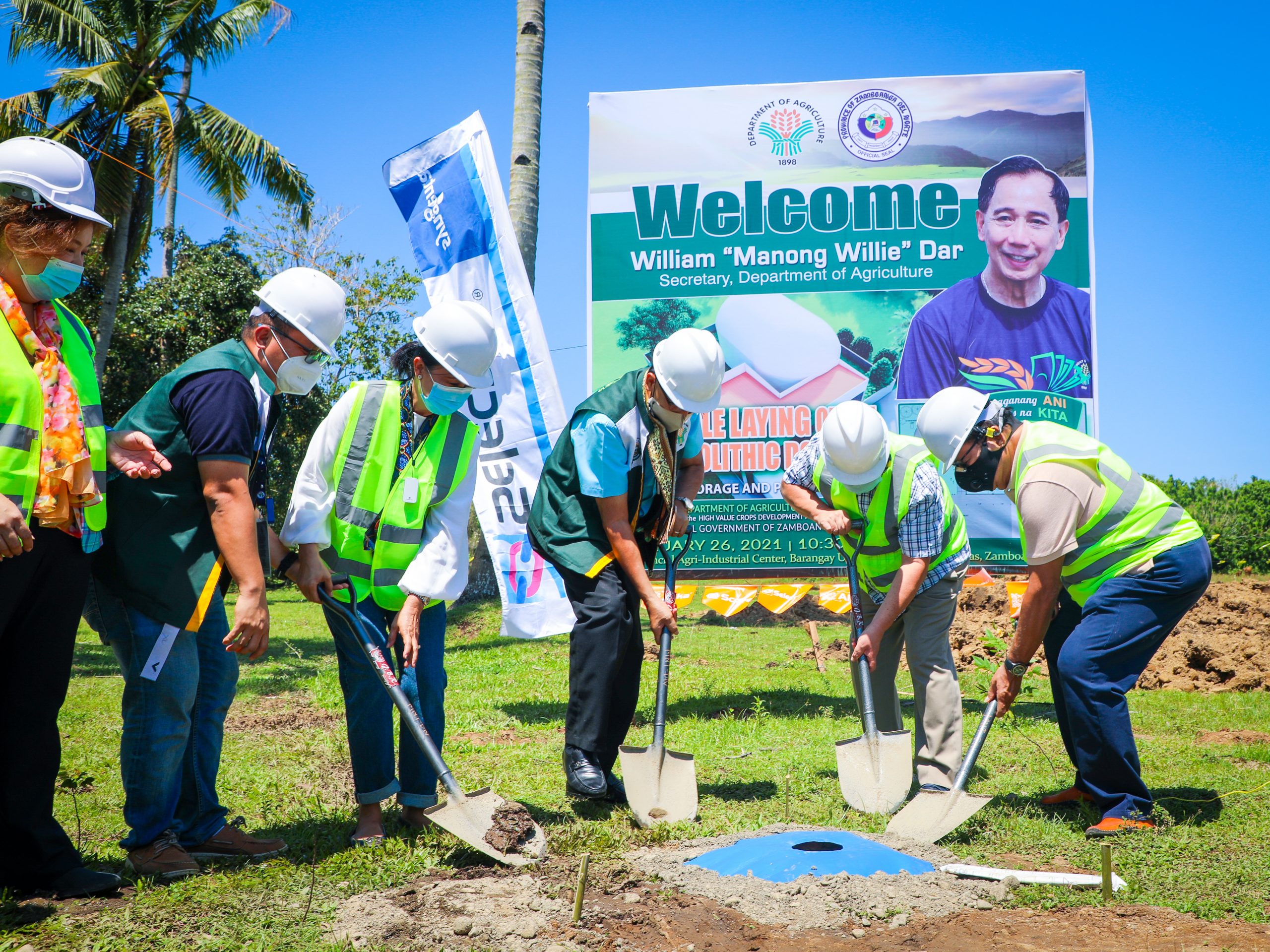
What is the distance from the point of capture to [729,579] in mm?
10711

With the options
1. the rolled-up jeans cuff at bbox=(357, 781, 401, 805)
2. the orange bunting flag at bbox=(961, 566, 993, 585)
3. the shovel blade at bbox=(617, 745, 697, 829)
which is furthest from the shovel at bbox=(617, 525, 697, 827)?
the orange bunting flag at bbox=(961, 566, 993, 585)

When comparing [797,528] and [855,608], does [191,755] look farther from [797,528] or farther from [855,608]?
[797,528]

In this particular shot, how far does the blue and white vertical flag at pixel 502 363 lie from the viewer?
22.8 feet

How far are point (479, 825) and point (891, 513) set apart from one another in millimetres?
2344

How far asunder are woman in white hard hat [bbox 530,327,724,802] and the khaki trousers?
1.13 metres

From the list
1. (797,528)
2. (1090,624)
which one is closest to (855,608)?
(1090,624)

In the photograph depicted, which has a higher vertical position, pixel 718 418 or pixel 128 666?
pixel 718 418

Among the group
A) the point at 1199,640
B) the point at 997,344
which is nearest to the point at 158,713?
the point at 1199,640

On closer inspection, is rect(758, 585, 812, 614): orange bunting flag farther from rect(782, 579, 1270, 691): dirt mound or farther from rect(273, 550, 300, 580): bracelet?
rect(273, 550, 300, 580): bracelet

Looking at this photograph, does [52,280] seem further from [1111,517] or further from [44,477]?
[1111,517]

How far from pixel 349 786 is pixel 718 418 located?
687 cm

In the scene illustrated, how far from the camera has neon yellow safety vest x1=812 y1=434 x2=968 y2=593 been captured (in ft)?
14.8

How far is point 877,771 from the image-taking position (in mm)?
4238

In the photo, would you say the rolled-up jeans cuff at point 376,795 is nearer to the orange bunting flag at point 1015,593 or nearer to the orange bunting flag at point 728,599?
the orange bunting flag at point 728,599
